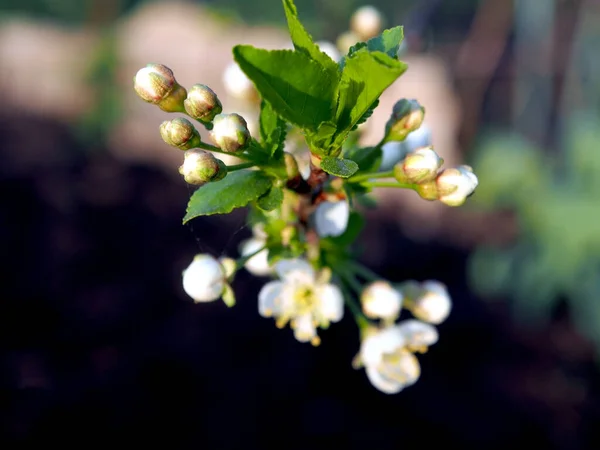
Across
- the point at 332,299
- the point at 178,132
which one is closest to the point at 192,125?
the point at 178,132

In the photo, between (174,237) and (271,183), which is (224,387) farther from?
(271,183)

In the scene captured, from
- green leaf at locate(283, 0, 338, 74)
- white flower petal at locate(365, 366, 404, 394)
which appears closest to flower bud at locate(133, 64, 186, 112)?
green leaf at locate(283, 0, 338, 74)

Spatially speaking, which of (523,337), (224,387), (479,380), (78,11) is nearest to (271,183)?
(224,387)

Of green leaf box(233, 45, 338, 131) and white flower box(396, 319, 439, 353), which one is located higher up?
green leaf box(233, 45, 338, 131)

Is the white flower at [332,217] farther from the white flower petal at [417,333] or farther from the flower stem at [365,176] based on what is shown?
the white flower petal at [417,333]

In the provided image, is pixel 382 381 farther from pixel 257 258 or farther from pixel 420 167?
pixel 420 167

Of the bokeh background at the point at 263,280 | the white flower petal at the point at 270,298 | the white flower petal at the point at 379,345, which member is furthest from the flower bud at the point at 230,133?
the bokeh background at the point at 263,280

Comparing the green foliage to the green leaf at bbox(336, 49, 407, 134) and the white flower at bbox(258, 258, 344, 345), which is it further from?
the green leaf at bbox(336, 49, 407, 134)
